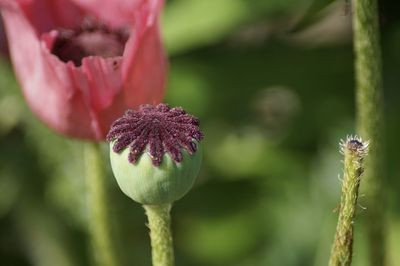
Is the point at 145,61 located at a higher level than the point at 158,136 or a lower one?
higher

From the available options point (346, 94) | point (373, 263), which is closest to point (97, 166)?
point (373, 263)

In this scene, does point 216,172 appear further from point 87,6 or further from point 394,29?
point 87,6

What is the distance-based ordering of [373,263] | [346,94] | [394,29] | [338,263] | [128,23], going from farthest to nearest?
1. [346,94]
2. [394,29]
3. [128,23]
4. [373,263]
5. [338,263]

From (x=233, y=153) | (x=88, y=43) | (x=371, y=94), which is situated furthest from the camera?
(x=233, y=153)

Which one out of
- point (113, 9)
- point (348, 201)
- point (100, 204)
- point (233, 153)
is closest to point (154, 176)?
point (348, 201)

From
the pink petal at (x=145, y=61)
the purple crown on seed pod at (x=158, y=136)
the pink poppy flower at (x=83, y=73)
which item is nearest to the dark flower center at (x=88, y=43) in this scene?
the pink poppy flower at (x=83, y=73)

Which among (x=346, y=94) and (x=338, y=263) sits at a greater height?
(x=346, y=94)

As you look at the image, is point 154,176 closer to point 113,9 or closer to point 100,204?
point 100,204

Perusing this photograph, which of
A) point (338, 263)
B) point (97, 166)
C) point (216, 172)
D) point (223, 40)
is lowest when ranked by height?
point (338, 263)
